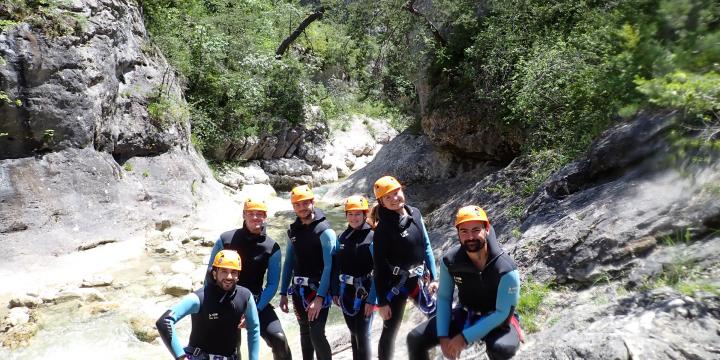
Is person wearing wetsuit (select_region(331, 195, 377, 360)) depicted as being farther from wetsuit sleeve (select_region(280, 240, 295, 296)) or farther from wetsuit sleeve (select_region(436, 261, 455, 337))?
wetsuit sleeve (select_region(436, 261, 455, 337))

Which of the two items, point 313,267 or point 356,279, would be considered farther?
point 313,267

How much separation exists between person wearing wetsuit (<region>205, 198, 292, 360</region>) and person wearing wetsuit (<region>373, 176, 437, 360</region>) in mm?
1001

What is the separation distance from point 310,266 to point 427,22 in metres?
11.7

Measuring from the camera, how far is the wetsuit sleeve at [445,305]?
3482mm

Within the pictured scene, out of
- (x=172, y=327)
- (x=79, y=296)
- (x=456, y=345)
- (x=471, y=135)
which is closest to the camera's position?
(x=456, y=345)

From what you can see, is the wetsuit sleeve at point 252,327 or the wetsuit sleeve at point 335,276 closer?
the wetsuit sleeve at point 252,327

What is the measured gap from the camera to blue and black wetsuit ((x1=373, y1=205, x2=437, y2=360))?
4.31m

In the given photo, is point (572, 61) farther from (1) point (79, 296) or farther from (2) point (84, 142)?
(2) point (84, 142)

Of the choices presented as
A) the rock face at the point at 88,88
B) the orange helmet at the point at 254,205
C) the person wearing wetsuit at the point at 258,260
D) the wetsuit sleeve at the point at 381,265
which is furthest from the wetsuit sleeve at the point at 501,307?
the rock face at the point at 88,88

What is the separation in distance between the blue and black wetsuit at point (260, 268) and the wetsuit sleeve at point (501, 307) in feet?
6.30

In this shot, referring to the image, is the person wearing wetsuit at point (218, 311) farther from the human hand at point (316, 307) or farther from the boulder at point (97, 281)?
the boulder at point (97, 281)

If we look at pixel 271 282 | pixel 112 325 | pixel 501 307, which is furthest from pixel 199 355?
pixel 112 325

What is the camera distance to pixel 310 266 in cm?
471

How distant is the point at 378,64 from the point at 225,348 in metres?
13.6
